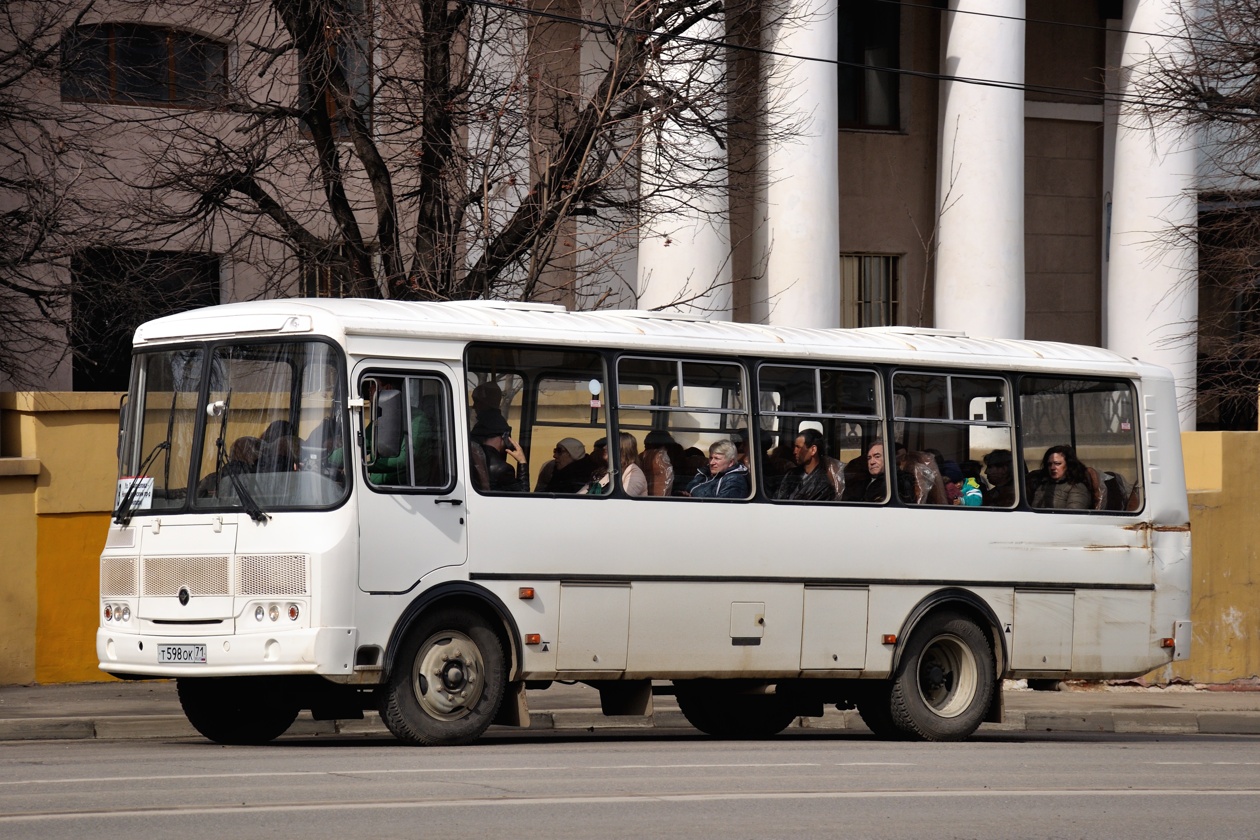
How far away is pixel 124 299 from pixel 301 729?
8240 mm

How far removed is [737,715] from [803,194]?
12999 mm

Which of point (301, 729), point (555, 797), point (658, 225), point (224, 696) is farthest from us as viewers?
point (658, 225)

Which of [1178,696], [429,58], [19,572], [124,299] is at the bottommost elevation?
[1178,696]

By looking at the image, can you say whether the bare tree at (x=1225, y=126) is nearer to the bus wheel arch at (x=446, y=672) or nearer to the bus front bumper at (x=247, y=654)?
the bus wheel arch at (x=446, y=672)

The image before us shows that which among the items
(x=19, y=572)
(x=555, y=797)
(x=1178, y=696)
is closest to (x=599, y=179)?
(x=19, y=572)

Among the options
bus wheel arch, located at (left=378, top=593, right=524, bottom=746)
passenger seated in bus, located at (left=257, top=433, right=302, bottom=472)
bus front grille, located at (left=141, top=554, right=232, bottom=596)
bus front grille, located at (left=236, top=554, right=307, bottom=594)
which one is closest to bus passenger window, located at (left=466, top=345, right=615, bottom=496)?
bus wheel arch, located at (left=378, top=593, right=524, bottom=746)

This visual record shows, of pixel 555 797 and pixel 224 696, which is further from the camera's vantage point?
pixel 224 696

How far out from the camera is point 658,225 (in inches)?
1033

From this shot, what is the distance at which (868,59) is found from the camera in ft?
115

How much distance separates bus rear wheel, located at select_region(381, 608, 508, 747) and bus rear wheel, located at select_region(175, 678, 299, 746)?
1.04 metres

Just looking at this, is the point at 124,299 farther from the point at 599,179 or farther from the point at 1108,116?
the point at 1108,116

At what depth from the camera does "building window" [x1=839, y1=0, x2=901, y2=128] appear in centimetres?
3472

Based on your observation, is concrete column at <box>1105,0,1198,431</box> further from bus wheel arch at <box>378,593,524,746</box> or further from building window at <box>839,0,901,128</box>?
bus wheel arch at <box>378,593,524,746</box>

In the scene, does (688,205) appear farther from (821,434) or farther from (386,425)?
(386,425)
